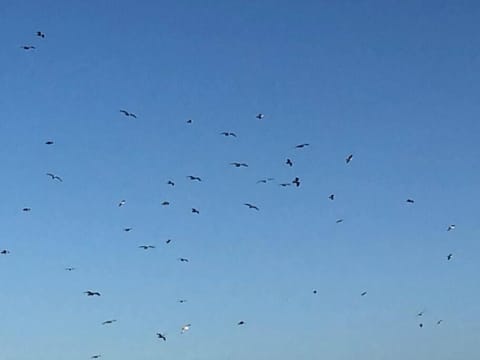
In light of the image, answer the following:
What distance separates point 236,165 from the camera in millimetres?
51406

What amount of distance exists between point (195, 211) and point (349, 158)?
3056cm

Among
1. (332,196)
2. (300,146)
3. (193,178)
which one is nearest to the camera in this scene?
(300,146)

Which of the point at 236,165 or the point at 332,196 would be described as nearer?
the point at 236,165

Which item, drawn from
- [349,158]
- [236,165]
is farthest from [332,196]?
[236,165]

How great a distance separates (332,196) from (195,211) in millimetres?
26544

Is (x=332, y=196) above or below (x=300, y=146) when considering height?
below

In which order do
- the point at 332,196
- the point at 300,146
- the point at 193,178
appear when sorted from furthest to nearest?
the point at 332,196, the point at 193,178, the point at 300,146

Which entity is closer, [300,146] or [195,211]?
[300,146]

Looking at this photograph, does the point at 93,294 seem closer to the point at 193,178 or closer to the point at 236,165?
the point at 193,178

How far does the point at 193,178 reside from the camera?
52.8 meters

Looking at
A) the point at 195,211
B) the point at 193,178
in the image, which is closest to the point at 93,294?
the point at 195,211

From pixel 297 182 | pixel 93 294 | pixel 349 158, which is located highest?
pixel 349 158

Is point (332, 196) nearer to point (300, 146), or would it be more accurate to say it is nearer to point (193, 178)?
point (300, 146)

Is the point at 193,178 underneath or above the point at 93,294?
above
